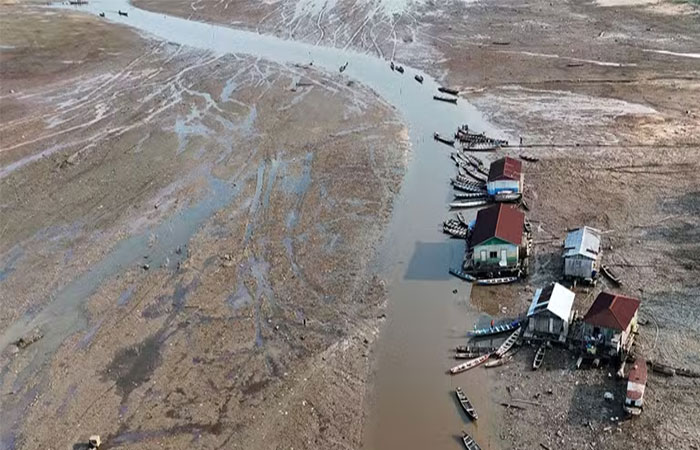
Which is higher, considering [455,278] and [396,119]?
[396,119]

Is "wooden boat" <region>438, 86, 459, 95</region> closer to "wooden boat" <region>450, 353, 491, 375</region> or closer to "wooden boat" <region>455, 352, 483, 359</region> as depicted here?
"wooden boat" <region>455, 352, 483, 359</region>

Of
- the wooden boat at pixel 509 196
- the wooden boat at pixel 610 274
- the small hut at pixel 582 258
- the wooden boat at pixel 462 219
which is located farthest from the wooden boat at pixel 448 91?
the wooden boat at pixel 610 274

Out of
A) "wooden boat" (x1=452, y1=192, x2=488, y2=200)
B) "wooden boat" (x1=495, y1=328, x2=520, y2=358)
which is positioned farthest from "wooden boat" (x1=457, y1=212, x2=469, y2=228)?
"wooden boat" (x1=495, y1=328, x2=520, y2=358)

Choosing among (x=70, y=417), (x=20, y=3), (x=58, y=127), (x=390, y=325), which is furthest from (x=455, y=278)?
(x=20, y=3)

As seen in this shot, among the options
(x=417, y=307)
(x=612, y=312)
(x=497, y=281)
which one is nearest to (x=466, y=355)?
(x=417, y=307)

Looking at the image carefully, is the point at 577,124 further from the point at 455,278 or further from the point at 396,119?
Result: the point at 455,278
